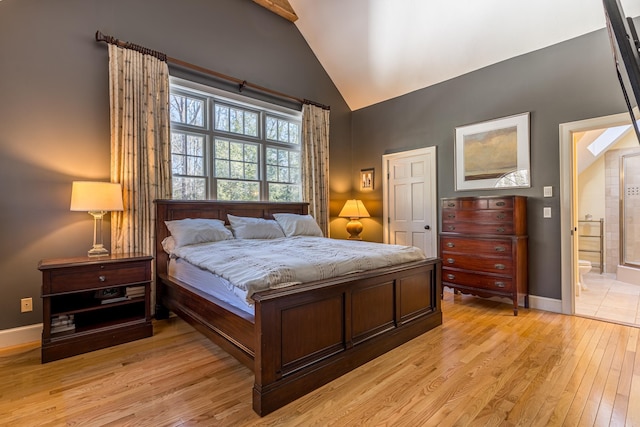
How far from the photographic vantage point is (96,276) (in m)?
2.54

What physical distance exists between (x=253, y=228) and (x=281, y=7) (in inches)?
129

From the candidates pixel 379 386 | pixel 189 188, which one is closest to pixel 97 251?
pixel 189 188

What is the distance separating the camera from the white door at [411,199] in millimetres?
4523

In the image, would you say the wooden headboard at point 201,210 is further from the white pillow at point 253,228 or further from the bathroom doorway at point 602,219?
the bathroom doorway at point 602,219

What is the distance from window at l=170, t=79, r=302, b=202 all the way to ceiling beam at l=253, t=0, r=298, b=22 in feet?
4.58

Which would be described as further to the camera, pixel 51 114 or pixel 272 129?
pixel 272 129

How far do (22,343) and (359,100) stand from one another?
5207 millimetres

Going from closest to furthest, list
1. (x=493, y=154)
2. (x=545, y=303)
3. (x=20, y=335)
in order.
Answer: (x=20, y=335) < (x=545, y=303) < (x=493, y=154)

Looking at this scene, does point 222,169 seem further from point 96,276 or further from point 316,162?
point 96,276

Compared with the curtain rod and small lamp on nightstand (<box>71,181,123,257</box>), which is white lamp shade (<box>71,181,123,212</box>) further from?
the curtain rod

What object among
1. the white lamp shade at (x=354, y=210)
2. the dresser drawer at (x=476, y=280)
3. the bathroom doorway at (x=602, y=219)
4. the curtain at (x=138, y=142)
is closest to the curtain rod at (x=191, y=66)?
the curtain at (x=138, y=142)

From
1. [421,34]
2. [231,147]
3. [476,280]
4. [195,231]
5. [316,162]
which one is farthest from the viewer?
[316,162]

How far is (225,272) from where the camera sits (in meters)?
2.11

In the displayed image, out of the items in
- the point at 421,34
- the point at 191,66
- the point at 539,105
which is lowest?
the point at 539,105
